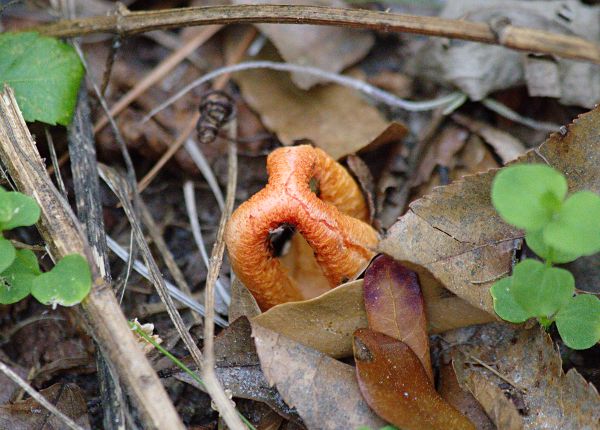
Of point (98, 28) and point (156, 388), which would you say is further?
point (98, 28)

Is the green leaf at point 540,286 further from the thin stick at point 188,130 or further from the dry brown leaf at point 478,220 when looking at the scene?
the thin stick at point 188,130

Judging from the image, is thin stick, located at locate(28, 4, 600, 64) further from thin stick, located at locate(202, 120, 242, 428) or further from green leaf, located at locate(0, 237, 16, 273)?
green leaf, located at locate(0, 237, 16, 273)

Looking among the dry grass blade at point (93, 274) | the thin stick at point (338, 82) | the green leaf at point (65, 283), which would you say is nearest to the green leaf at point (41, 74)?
the dry grass blade at point (93, 274)

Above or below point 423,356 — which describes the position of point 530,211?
above

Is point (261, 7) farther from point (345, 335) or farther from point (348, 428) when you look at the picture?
point (348, 428)

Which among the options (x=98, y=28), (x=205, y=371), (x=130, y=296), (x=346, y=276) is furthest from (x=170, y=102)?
(x=205, y=371)

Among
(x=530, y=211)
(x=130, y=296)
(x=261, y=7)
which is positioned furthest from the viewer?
(x=130, y=296)

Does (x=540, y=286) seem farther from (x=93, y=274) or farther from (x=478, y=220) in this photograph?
(x=93, y=274)
